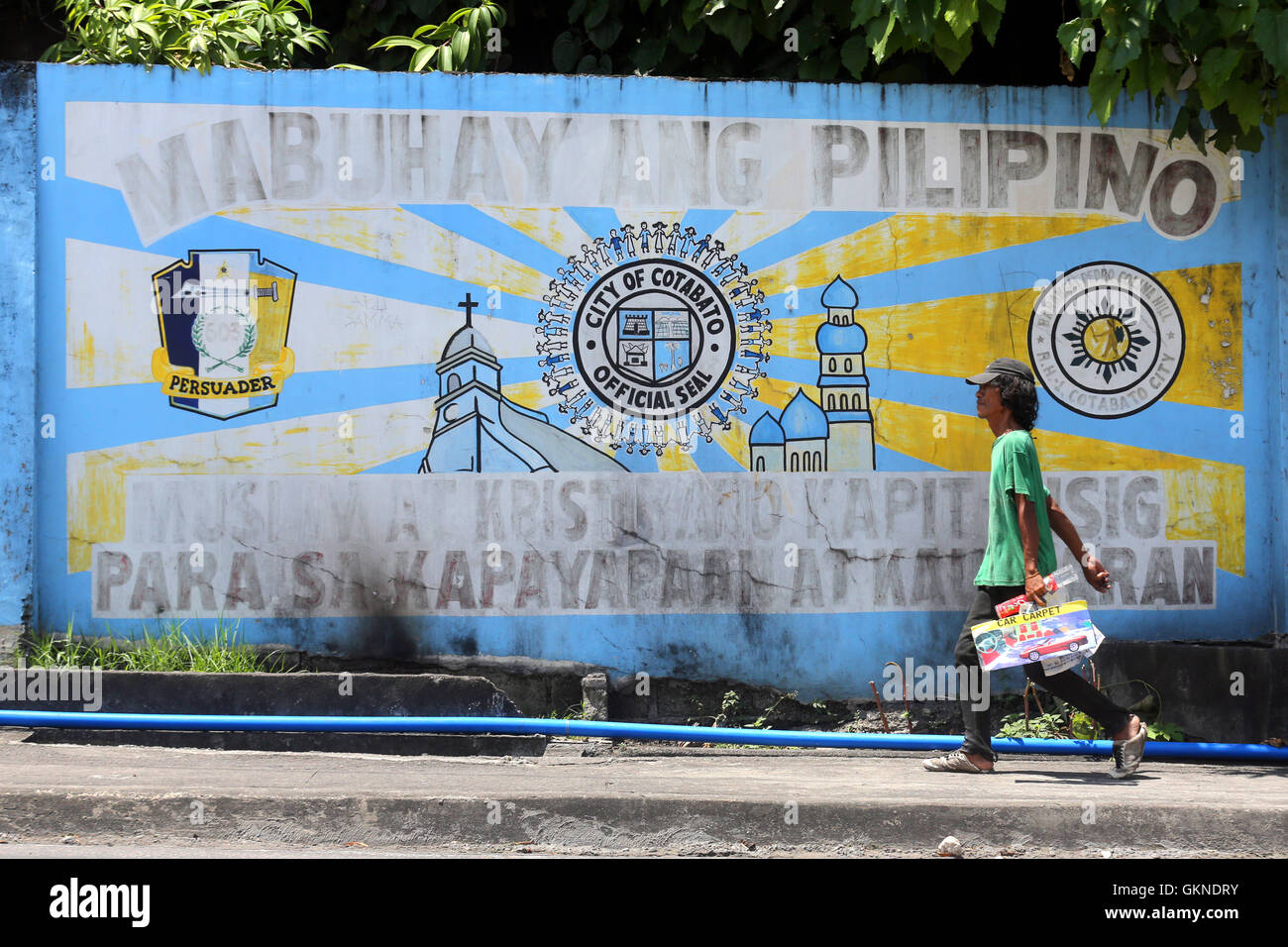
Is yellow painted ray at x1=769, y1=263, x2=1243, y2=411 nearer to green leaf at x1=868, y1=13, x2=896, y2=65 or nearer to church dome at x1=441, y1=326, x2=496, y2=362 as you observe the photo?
green leaf at x1=868, y1=13, x2=896, y2=65

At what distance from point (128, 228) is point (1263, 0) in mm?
5893

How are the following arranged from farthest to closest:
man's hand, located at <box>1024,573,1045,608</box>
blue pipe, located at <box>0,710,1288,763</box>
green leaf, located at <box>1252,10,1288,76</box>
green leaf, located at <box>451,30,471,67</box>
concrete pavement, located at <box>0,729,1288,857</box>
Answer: green leaf, located at <box>451,30,471,67</box>, green leaf, located at <box>1252,10,1288,76</box>, blue pipe, located at <box>0,710,1288,763</box>, man's hand, located at <box>1024,573,1045,608</box>, concrete pavement, located at <box>0,729,1288,857</box>

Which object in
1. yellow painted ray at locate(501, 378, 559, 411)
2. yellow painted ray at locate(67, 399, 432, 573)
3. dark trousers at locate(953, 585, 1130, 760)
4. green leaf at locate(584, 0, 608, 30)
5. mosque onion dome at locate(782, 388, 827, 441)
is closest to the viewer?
dark trousers at locate(953, 585, 1130, 760)

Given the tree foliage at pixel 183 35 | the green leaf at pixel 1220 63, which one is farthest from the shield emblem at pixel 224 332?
the green leaf at pixel 1220 63

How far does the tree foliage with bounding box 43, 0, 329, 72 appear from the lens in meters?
6.30

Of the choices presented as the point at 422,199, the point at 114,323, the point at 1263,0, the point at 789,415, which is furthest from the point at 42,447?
the point at 1263,0

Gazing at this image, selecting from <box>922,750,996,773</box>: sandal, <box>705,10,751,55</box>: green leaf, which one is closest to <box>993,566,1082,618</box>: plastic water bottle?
<box>922,750,996,773</box>: sandal

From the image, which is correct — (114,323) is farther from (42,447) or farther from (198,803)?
(198,803)

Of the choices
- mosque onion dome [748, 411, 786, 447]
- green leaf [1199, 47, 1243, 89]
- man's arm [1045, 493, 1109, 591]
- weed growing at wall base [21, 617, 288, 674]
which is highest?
green leaf [1199, 47, 1243, 89]

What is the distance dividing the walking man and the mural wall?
3.64 ft

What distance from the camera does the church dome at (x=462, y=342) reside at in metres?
6.38

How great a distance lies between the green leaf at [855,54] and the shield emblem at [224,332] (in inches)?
129

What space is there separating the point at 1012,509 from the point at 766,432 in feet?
5.23
